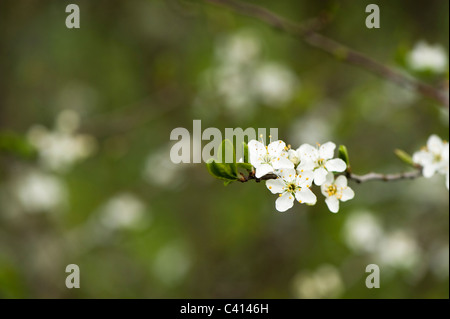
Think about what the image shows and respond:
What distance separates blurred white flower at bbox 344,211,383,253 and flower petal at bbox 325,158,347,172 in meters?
1.26

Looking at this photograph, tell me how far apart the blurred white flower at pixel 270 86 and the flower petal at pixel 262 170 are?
163 cm

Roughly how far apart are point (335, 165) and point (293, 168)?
118 mm

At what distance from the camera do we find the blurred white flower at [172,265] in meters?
2.83

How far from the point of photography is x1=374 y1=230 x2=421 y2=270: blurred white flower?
2107 millimetres

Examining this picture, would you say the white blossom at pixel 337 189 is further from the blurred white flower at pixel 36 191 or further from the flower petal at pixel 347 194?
the blurred white flower at pixel 36 191

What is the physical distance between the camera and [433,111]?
6.52ft

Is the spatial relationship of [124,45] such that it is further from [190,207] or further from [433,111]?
[433,111]

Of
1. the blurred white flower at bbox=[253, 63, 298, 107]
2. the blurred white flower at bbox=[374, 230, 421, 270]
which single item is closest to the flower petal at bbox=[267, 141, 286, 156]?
the blurred white flower at bbox=[374, 230, 421, 270]

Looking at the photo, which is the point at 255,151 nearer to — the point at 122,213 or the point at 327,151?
the point at 327,151

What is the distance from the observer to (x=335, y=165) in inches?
43.2

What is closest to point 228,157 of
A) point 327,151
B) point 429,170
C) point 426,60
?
point 327,151
